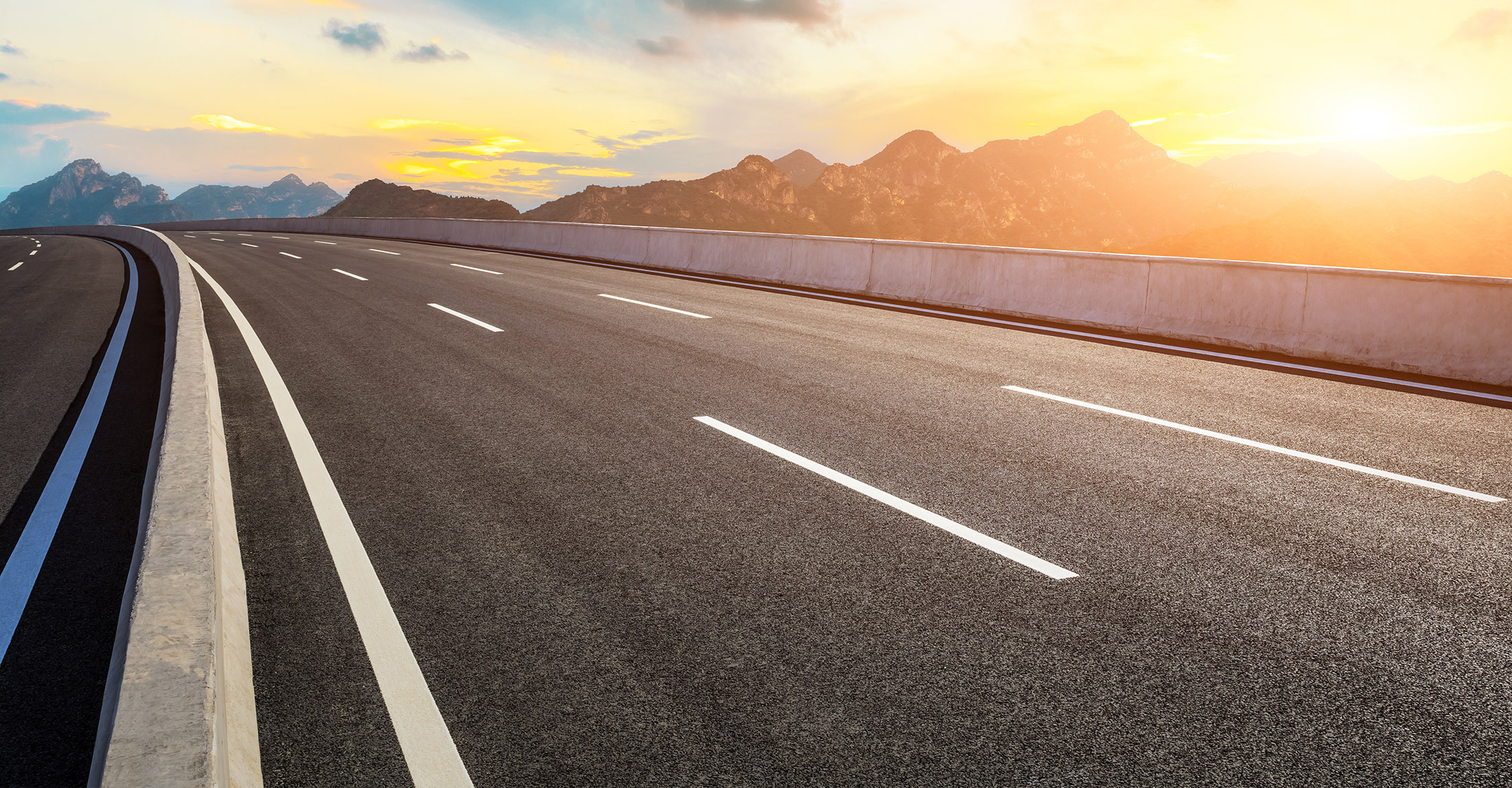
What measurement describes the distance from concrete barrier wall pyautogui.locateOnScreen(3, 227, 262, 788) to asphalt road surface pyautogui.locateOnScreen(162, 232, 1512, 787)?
0.12 metres

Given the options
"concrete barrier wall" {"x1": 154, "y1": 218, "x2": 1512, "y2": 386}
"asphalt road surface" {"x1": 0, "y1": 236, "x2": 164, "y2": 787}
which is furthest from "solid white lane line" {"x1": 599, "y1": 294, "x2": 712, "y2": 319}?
"asphalt road surface" {"x1": 0, "y1": 236, "x2": 164, "y2": 787}

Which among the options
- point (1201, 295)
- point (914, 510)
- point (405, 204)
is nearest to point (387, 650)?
point (914, 510)

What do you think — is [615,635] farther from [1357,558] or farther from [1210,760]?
[1357,558]

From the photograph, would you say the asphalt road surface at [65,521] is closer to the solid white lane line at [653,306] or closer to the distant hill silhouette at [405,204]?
the solid white lane line at [653,306]

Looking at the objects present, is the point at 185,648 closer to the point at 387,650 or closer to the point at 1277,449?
the point at 387,650

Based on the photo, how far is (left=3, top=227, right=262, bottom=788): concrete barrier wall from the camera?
1960 mm

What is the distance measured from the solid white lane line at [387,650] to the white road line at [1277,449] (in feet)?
17.0

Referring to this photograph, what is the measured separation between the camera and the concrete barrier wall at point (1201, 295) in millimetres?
8141


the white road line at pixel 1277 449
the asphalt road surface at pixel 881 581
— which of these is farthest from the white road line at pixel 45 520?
the white road line at pixel 1277 449

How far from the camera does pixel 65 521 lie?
4211 mm

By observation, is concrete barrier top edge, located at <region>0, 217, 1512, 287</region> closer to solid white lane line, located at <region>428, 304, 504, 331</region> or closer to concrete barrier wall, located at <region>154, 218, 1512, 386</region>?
concrete barrier wall, located at <region>154, 218, 1512, 386</region>

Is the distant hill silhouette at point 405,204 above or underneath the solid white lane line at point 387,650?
above

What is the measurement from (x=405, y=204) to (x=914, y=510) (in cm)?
20033

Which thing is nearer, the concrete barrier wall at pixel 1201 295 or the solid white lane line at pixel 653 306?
the concrete barrier wall at pixel 1201 295
